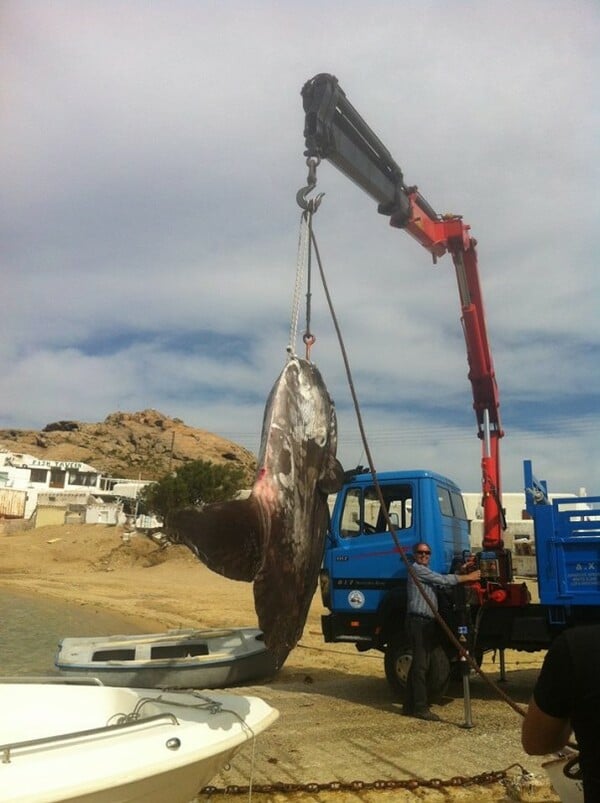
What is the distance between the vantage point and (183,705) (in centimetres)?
443

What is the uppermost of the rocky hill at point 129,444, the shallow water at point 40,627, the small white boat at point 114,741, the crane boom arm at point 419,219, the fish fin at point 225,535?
the rocky hill at point 129,444

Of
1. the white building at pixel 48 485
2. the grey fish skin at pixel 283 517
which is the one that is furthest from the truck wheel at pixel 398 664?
the white building at pixel 48 485

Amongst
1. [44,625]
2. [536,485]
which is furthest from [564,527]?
[44,625]

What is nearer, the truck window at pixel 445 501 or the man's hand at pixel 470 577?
the man's hand at pixel 470 577

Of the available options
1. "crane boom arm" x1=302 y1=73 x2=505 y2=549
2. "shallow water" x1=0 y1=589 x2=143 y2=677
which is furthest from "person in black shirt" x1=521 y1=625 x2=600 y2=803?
"shallow water" x1=0 y1=589 x2=143 y2=677

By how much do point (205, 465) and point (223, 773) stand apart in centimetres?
3889

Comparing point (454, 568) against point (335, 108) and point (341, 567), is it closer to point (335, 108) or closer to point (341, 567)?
point (341, 567)

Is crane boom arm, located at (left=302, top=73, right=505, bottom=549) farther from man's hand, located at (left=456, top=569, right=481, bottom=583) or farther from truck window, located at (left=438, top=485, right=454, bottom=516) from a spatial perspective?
man's hand, located at (left=456, top=569, right=481, bottom=583)

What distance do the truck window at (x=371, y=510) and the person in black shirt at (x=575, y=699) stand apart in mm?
6434

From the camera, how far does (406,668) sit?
8281 mm

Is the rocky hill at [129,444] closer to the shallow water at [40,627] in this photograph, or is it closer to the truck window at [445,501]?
the shallow water at [40,627]

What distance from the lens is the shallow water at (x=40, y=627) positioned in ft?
45.8

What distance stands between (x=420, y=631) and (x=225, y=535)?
226 inches

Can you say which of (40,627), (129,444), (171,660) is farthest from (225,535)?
(129,444)
